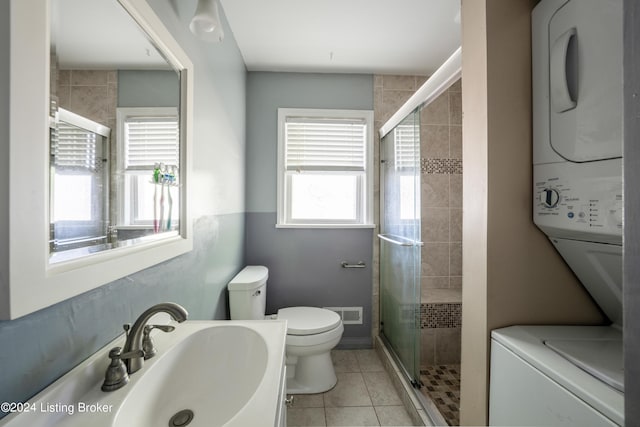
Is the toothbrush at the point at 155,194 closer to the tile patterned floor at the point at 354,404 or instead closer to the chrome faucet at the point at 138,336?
the chrome faucet at the point at 138,336

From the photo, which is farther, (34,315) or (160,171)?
(160,171)

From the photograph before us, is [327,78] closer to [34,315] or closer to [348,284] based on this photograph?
[348,284]

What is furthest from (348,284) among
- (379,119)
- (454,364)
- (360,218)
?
(379,119)

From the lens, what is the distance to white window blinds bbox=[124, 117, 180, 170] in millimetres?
775

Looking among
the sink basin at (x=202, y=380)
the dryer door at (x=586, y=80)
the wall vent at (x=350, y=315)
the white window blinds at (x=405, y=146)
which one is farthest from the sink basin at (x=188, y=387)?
the wall vent at (x=350, y=315)

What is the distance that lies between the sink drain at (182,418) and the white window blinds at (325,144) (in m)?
1.84

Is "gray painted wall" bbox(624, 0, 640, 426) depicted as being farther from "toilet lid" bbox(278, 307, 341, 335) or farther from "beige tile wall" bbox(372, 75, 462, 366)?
"beige tile wall" bbox(372, 75, 462, 366)

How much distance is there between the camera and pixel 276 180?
2258mm

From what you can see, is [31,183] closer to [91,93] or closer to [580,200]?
[91,93]

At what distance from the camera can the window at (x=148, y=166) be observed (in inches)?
29.7

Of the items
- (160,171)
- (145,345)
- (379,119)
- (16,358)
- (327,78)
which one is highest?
(327,78)

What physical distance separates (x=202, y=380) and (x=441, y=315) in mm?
1841

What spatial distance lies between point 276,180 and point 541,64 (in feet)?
5.90

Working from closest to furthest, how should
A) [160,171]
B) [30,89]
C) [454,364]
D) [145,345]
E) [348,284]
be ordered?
[30,89]
[145,345]
[160,171]
[454,364]
[348,284]
